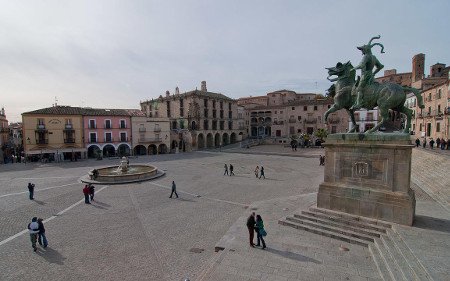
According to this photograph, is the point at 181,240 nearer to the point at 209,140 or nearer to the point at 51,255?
the point at 51,255

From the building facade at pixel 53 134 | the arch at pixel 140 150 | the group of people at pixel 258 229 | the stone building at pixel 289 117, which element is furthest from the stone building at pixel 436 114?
the building facade at pixel 53 134

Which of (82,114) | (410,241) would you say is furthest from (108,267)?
(82,114)

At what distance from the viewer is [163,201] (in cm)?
1377

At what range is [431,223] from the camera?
330 inches

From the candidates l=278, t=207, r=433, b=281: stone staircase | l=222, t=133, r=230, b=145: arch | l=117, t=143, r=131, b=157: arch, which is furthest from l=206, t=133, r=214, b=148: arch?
l=278, t=207, r=433, b=281: stone staircase

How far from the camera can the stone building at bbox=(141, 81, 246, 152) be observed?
49.1 m

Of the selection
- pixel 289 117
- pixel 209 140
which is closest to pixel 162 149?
pixel 209 140

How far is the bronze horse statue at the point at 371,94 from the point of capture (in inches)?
341

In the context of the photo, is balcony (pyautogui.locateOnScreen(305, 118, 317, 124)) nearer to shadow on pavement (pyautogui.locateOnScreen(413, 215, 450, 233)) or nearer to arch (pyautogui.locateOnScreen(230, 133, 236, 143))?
arch (pyautogui.locateOnScreen(230, 133, 236, 143))

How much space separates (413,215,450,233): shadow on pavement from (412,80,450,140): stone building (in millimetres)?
24853

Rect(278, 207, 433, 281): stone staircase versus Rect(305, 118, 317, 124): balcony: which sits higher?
Rect(305, 118, 317, 124): balcony

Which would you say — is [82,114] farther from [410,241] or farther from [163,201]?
[410,241]

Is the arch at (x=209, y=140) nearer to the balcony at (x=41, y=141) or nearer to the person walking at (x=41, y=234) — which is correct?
the balcony at (x=41, y=141)

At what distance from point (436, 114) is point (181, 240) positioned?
34733mm
